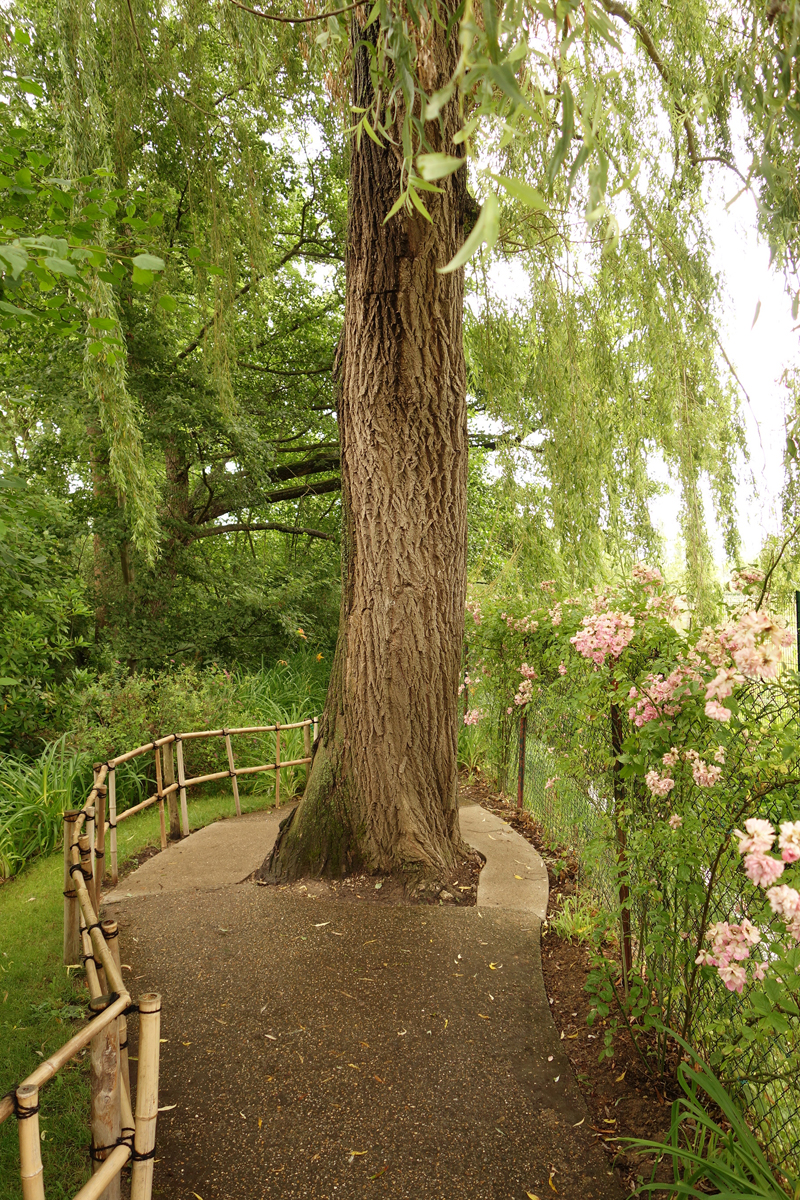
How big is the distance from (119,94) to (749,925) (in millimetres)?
6044

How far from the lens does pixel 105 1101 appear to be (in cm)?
165

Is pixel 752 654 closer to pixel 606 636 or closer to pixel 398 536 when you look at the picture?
pixel 606 636

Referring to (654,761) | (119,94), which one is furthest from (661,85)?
(654,761)

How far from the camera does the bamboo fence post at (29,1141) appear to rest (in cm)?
133

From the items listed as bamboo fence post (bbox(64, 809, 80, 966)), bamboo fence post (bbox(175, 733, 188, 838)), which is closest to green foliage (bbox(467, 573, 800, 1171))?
bamboo fence post (bbox(64, 809, 80, 966))

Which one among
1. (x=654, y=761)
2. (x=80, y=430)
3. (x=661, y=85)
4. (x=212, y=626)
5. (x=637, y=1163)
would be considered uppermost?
(x=661, y=85)

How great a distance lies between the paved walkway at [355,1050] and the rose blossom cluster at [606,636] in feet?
4.68

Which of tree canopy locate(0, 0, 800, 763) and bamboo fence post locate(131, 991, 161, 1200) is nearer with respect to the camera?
bamboo fence post locate(131, 991, 161, 1200)

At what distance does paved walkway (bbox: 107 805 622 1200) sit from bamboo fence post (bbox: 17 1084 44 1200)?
777mm

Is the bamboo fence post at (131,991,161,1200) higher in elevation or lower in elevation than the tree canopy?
lower

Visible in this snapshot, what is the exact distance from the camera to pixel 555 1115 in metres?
2.24

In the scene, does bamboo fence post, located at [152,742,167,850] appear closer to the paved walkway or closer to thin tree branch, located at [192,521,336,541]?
the paved walkway

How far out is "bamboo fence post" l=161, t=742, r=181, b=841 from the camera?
4.97 m

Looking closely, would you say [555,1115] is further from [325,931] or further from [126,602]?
[126,602]
